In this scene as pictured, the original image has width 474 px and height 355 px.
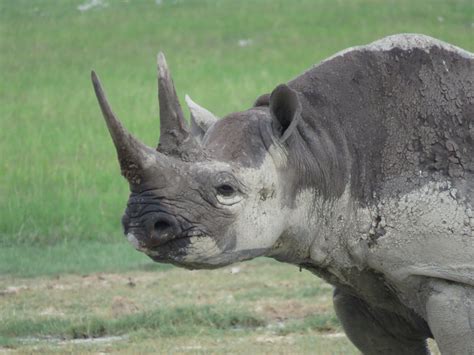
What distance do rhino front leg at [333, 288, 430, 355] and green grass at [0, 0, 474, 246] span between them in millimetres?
7673

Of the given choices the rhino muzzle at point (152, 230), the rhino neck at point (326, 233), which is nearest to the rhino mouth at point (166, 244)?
the rhino muzzle at point (152, 230)

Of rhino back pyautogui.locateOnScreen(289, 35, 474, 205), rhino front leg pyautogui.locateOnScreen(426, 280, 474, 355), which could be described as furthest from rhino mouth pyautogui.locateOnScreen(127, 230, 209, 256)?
rhino front leg pyautogui.locateOnScreen(426, 280, 474, 355)

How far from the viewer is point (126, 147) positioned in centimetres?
640

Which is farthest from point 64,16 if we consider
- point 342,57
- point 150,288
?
point 342,57

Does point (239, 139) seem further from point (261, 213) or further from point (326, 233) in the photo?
point (326, 233)

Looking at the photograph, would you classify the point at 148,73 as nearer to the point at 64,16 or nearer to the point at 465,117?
the point at 64,16

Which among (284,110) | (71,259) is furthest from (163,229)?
(71,259)

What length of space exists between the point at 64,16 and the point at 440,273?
21780 millimetres

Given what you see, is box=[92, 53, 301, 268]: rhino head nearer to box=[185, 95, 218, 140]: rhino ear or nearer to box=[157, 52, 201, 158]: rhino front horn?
box=[157, 52, 201, 158]: rhino front horn

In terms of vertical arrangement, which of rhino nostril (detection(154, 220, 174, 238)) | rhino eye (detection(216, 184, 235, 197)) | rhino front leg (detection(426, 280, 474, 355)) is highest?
rhino eye (detection(216, 184, 235, 197))

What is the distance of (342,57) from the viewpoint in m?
7.53

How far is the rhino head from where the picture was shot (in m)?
6.44

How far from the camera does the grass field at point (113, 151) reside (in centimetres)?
1110

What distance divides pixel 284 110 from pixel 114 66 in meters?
17.6
